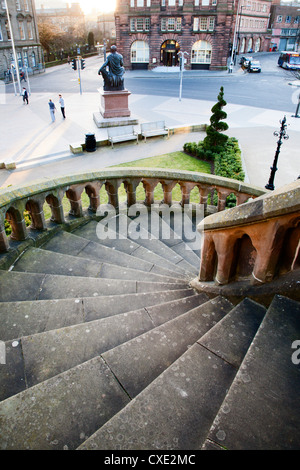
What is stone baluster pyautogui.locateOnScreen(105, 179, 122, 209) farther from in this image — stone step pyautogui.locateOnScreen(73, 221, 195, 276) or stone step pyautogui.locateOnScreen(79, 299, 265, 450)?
stone step pyautogui.locateOnScreen(79, 299, 265, 450)

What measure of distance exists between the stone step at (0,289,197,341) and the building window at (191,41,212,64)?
48.8 m

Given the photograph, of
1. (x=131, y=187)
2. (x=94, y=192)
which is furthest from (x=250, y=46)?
(x=94, y=192)

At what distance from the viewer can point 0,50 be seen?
40.6 metres

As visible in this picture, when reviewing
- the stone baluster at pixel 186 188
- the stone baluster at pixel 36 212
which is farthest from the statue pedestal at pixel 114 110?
the stone baluster at pixel 36 212

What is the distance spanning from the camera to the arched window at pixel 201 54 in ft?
145

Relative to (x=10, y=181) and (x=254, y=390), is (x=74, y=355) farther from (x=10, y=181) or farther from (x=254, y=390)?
(x=10, y=181)

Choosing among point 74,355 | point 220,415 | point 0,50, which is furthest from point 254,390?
point 0,50

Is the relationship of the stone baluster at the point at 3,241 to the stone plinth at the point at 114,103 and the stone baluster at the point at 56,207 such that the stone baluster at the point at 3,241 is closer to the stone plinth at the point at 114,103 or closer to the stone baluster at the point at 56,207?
the stone baluster at the point at 56,207

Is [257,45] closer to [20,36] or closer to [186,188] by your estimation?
[20,36]

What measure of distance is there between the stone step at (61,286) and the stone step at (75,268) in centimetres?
29

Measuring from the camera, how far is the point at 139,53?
46.8 metres

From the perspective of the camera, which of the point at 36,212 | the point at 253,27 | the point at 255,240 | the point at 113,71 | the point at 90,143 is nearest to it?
the point at 255,240

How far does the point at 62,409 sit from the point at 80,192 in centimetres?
388
